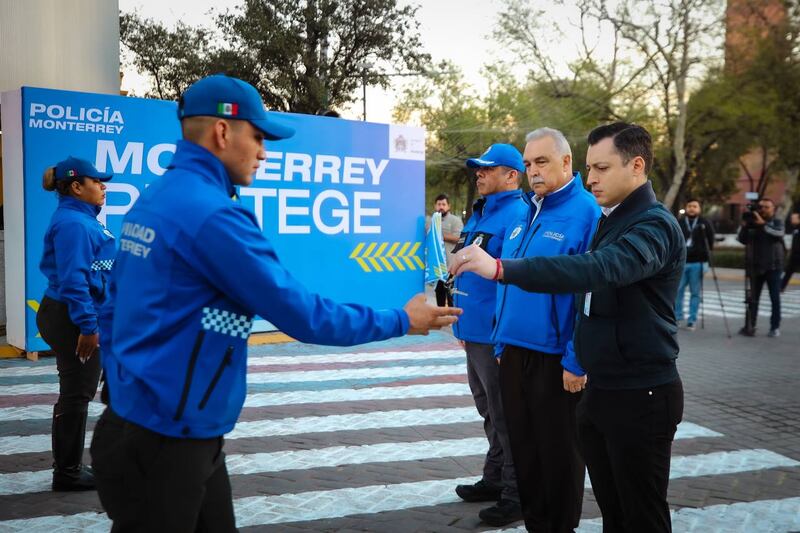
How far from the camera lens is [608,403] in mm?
3123

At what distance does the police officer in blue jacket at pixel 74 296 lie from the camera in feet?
15.4

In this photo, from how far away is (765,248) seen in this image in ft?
40.2

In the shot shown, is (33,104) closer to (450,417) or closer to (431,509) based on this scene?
(450,417)

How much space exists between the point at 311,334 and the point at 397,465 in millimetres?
3482

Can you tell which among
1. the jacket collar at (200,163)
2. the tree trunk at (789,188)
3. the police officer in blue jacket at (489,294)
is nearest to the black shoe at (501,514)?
the police officer in blue jacket at (489,294)

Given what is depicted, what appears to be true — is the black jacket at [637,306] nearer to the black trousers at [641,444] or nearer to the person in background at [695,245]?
the black trousers at [641,444]

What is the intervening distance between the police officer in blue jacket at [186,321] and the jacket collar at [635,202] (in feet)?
4.74

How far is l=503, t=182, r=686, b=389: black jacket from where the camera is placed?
2924mm

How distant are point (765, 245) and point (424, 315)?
11.4 meters

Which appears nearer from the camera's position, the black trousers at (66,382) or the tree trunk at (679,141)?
the black trousers at (66,382)

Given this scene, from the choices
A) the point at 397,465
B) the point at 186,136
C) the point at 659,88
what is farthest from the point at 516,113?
the point at 186,136

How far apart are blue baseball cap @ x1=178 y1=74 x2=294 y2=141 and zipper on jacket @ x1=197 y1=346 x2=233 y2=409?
2.41ft

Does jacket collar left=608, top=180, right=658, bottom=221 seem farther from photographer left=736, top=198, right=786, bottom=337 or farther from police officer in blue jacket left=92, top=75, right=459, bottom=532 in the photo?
photographer left=736, top=198, right=786, bottom=337

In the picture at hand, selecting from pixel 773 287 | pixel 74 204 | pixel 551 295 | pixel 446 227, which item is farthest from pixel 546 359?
pixel 446 227
